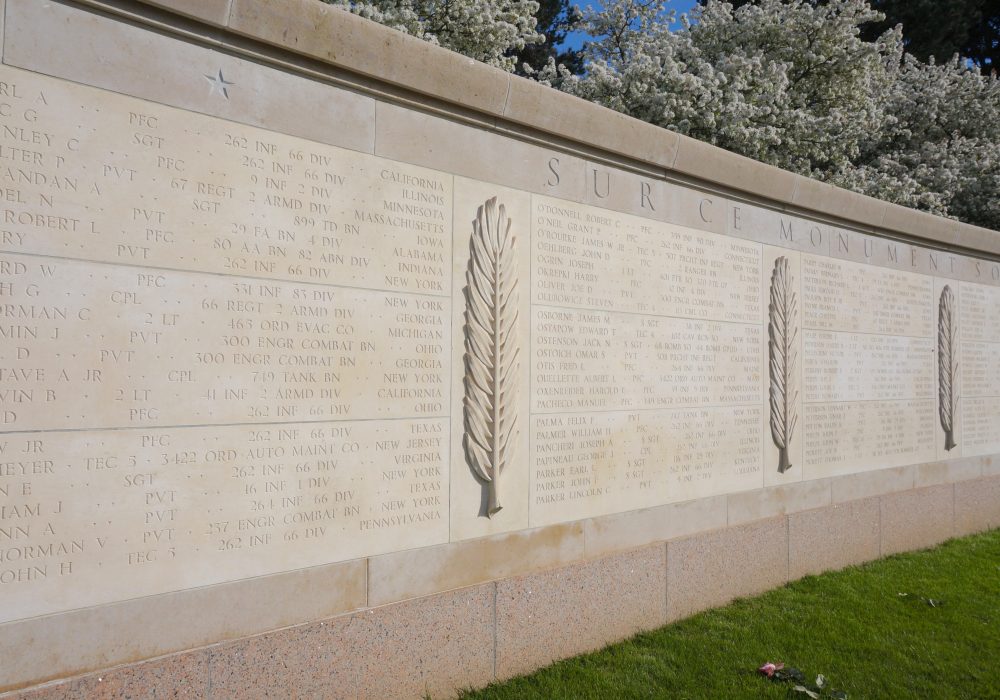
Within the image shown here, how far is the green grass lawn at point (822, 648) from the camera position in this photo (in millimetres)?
4109

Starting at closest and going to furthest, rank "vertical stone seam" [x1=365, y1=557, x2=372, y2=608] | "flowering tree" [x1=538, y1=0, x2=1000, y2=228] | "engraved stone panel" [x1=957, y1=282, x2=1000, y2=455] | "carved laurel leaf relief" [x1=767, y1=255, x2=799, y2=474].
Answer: "vertical stone seam" [x1=365, y1=557, x2=372, y2=608], "carved laurel leaf relief" [x1=767, y1=255, x2=799, y2=474], "engraved stone panel" [x1=957, y1=282, x2=1000, y2=455], "flowering tree" [x1=538, y1=0, x2=1000, y2=228]

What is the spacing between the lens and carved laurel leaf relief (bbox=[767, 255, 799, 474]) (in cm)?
601

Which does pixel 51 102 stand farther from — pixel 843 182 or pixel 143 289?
pixel 843 182

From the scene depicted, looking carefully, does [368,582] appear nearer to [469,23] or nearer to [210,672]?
[210,672]

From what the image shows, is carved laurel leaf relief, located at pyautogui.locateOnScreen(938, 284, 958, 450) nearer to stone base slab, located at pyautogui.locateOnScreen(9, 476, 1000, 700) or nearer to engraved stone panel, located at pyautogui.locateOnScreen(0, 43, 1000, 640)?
stone base slab, located at pyautogui.locateOnScreen(9, 476, 1000, 700)

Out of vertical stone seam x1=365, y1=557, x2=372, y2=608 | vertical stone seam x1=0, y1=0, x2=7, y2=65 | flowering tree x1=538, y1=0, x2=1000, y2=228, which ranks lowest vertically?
vertical stone seam x1=365, y1=557, x2=372, y2=608

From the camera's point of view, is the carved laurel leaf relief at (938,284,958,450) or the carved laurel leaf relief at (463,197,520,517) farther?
the carved laurel leaf relief at (938,284,958,450)

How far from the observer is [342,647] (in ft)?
11.7

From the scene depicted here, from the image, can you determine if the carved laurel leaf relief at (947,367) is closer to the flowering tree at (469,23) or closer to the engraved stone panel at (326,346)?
the engraved stone panel at (326,346)

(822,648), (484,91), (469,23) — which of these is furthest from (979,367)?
(469,23)

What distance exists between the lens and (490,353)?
4.16 metres

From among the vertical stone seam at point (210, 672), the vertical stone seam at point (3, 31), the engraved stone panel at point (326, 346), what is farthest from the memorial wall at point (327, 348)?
the vertical stone seam at point (210, 672)

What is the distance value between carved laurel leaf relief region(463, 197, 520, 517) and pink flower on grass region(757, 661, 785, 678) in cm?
192

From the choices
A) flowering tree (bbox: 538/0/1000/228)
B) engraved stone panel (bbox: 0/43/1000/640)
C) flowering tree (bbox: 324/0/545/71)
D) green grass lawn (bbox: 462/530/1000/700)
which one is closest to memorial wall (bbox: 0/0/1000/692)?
engraved stone panel (bbox: 0/43/1000/640)
